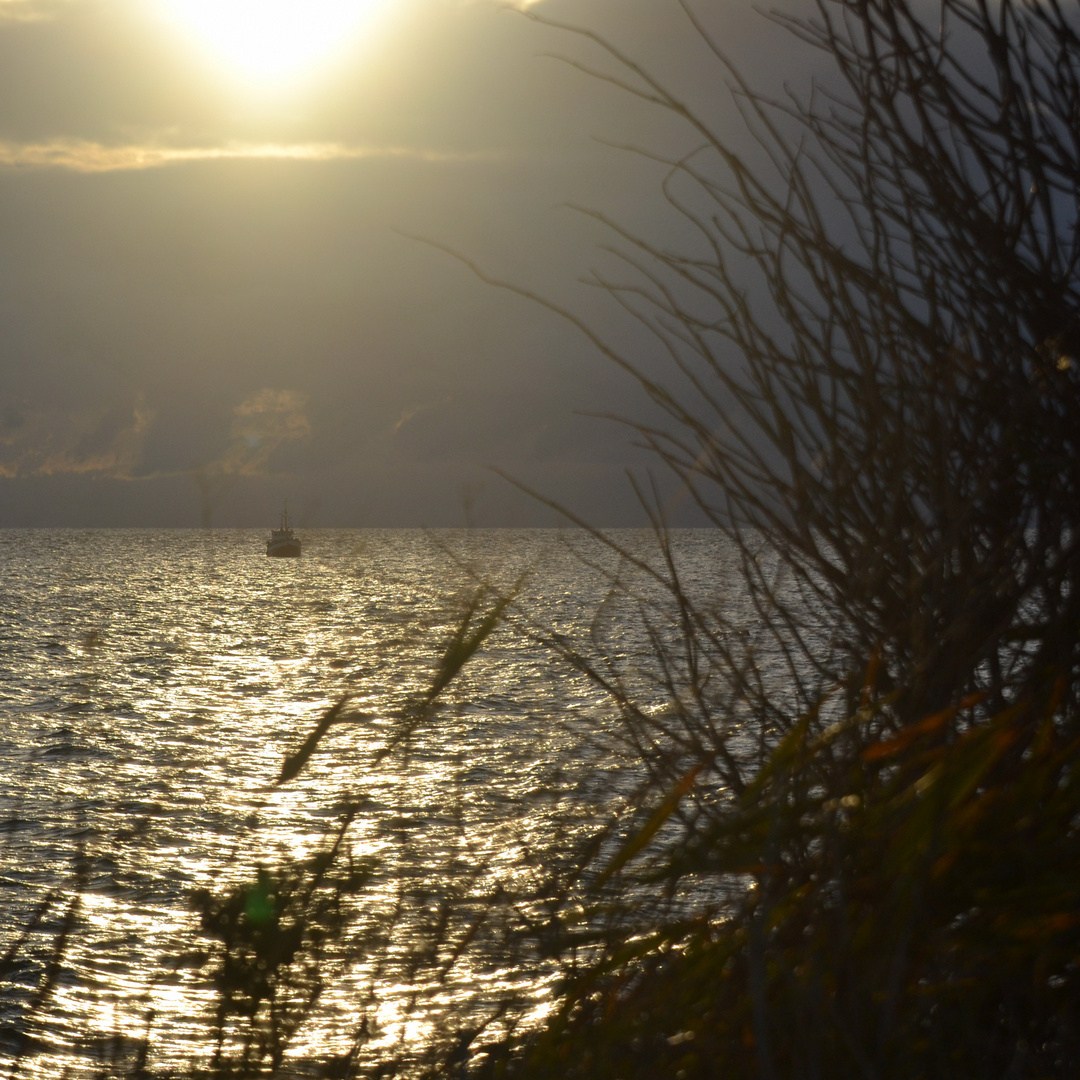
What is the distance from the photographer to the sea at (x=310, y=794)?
2.23 metres

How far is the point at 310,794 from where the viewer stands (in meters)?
18.6

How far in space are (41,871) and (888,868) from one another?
14727 mm

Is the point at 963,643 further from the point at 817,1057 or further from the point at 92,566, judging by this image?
the point at 92,566

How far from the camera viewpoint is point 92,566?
114 metres

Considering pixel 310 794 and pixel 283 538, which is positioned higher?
pixel 310 794

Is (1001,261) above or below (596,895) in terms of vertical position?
above

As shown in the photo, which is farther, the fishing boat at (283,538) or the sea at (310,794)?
the fishing boat at (283,538)


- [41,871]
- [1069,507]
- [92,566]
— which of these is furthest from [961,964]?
[92,566]

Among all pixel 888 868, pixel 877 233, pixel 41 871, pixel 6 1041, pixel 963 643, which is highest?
pixel 41 871

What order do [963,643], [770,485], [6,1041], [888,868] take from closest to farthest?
[888,868]
[963,643]
[770,485]
[6,1041]

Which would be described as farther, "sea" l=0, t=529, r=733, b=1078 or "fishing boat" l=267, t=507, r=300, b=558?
"fishing boat" l=267, t=507, r=300, b=558

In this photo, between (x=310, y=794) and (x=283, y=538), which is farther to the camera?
(x=310, y=794)

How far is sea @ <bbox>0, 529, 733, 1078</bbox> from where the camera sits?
2232 mm

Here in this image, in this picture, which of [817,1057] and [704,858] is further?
[704,858]
